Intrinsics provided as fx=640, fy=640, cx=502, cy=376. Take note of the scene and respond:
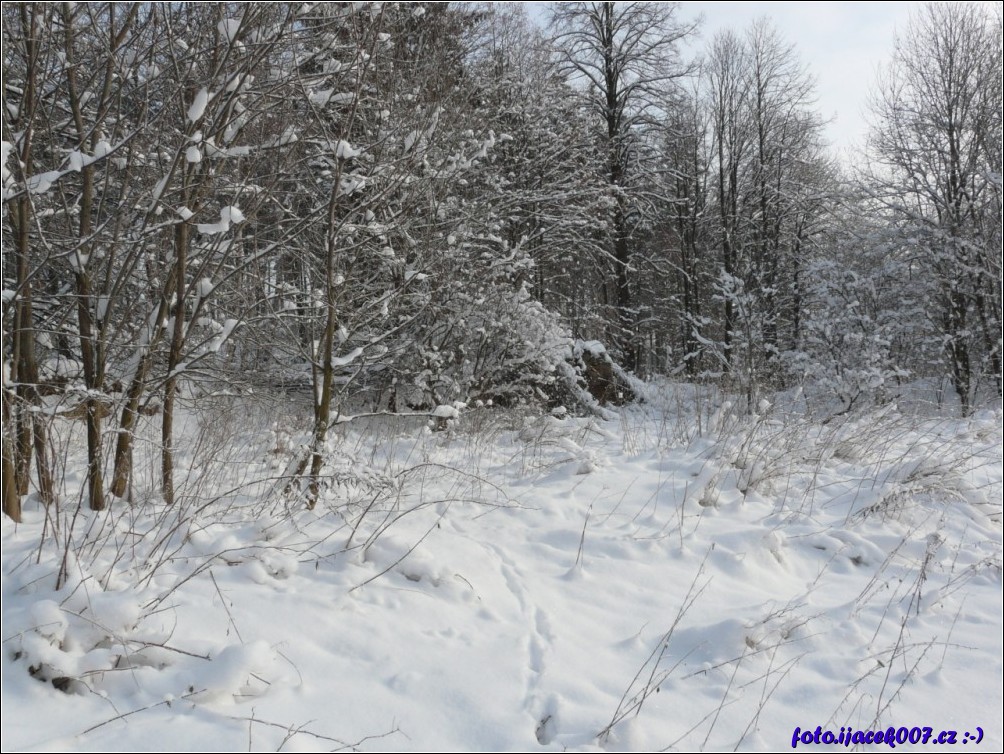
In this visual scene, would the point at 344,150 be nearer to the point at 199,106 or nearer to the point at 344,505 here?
the point at 199,106

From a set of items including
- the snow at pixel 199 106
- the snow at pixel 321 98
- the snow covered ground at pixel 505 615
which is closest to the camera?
the snow covered ground at pixel 505 615

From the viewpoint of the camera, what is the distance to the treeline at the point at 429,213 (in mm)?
3400

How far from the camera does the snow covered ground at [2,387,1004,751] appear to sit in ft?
6.78

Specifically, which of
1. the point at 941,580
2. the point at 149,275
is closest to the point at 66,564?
the point at 149,275

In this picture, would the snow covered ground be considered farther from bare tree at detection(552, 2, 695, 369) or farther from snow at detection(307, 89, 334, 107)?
bare tree at detection(552, 2, 695, 369)

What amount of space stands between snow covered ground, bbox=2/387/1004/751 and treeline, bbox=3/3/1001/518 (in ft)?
2.61

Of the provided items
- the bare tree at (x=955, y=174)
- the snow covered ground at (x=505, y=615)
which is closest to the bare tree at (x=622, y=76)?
the bare tree at (x=955, y=174)

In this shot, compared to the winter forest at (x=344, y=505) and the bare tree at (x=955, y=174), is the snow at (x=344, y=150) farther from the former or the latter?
the bare tree at (x=955, y=174)

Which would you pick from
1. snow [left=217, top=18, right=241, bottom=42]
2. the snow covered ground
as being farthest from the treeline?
the snow covered ground

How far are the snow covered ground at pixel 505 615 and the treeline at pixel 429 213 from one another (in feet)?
2.61

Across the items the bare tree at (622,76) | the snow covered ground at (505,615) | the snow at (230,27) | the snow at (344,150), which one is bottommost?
the snow covered ground at (505,615)

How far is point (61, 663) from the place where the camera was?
205 centimetres

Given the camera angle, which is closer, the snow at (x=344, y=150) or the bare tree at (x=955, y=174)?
the snow at (x=344, y=150)

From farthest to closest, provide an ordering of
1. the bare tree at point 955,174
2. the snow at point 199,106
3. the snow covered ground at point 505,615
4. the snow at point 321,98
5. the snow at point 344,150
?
the bare tree at point 955,174
the snow at point 321,98
the snow at point 344,150
the snow at point 199,106
the snow covered ground at point 505,615
